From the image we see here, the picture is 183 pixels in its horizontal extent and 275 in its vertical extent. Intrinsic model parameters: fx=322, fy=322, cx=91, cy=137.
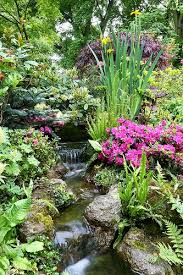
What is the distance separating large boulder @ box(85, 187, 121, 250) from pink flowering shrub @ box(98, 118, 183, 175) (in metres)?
0.72

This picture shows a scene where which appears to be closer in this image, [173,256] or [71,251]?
[173,256]

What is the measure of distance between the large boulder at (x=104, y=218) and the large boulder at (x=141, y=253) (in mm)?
202

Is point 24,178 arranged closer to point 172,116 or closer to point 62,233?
point 62,233

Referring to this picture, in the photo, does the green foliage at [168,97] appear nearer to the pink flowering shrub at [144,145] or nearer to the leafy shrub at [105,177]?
the pink flowering shrub at [144,145]

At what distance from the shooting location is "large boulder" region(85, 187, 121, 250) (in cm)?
359

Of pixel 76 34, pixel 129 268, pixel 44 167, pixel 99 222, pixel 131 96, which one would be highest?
pixel 76 34

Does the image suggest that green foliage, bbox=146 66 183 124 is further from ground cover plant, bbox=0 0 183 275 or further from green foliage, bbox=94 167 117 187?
green foliage, bbox=94 167 117 187

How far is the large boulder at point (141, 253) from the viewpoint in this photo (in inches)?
123

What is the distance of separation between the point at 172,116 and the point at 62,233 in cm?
313

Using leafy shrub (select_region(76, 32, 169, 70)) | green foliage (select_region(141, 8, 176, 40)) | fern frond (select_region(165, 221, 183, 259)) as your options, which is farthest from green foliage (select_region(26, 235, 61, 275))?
green foliage (select_region(141, 8, 176, 40))

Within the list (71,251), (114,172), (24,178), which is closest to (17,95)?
(24,178)

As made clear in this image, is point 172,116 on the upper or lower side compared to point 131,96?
lower

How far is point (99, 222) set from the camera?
3.66 metres

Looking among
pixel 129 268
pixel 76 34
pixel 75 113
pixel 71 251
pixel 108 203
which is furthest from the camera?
pixel 76 34
